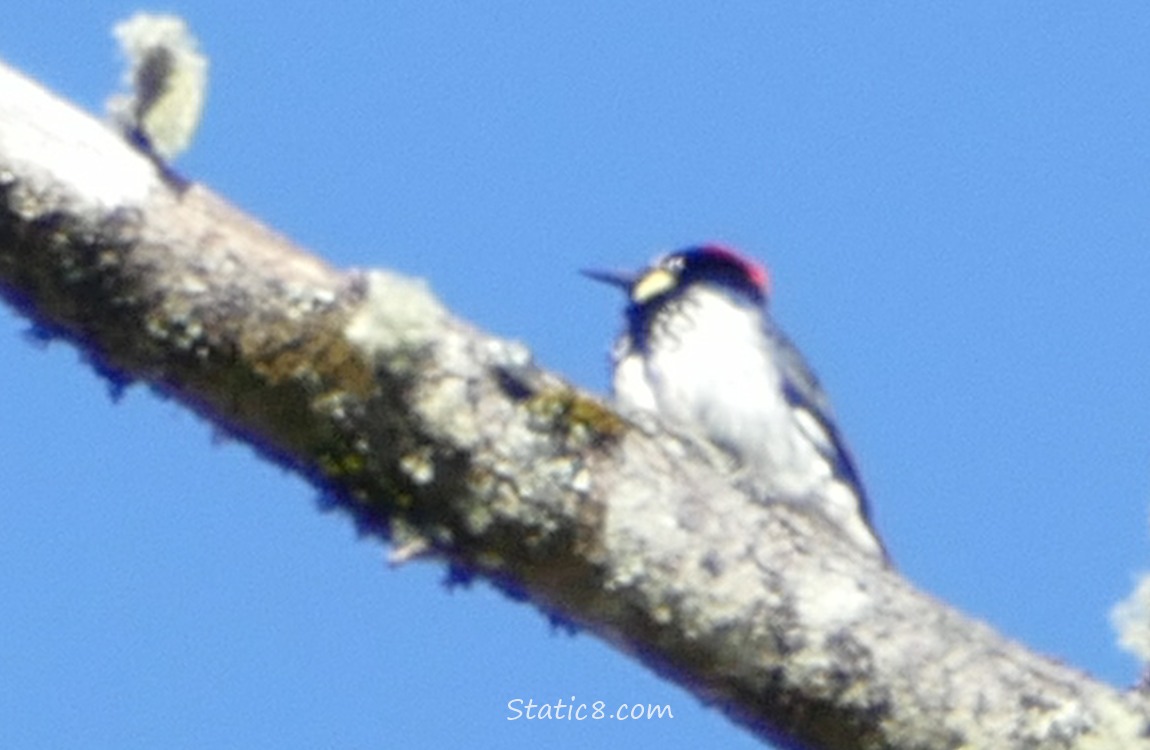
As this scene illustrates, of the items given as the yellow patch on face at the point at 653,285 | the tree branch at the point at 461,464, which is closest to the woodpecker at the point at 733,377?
the yellow patch on face at the point at 653,285

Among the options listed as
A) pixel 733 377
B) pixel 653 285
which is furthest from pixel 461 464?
pixel 653 285

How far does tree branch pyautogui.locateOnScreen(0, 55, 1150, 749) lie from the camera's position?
111 inches

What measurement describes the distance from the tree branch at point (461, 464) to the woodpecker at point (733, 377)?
148 cm

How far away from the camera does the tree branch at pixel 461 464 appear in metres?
2.83

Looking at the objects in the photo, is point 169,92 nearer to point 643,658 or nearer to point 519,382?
point 519,382

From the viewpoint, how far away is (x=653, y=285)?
608cm

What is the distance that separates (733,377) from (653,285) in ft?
2.60

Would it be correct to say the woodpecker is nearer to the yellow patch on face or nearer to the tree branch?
the yellow patch on face

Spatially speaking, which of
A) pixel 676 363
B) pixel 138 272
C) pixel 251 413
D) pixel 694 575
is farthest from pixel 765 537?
pixel 676 363

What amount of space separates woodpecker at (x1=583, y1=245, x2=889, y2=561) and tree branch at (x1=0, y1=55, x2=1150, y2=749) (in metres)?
1.48

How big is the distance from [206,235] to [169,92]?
0.31 metres

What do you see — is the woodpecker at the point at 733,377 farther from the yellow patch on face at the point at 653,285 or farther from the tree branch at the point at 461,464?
the tree branch at the point at 461,464

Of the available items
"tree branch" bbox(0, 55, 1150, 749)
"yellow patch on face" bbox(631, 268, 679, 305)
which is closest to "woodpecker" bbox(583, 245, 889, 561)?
"yellow patch on face" bbox(631, 268, 679, 305)

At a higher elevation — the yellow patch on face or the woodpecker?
the yellow patch on face
